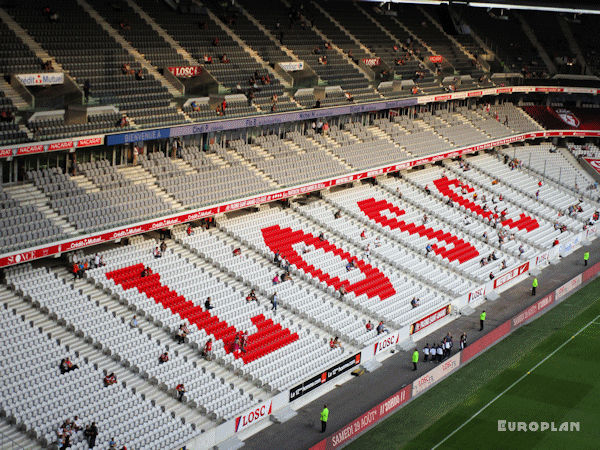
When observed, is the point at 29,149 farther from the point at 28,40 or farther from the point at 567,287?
the point at 567,287

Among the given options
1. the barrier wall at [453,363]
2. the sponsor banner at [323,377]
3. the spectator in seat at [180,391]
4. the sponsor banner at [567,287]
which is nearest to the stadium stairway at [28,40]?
the spectator in seat at [180,391]

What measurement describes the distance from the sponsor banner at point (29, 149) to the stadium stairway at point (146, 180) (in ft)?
18.3

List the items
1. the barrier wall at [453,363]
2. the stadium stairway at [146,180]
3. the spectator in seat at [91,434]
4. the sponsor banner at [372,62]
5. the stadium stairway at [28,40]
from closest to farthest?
the spectator in seat at [91,434]
the barrier wall at [453,363]
the stadium stairway at [28,40]
the stadium stairway at [146,180]
the sponsor banner at [372,62]

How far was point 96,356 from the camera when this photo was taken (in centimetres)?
3375

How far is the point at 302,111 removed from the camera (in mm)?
51875

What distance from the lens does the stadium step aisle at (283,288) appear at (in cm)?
4062

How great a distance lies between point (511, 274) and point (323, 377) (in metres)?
→ 18.4

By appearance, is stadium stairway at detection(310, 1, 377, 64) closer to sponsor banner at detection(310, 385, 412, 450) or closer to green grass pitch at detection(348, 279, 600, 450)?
green grass pitch at detection(348, 279, 600, 450)

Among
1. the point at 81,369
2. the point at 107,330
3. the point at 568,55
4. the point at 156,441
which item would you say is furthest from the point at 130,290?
the point at 568,55

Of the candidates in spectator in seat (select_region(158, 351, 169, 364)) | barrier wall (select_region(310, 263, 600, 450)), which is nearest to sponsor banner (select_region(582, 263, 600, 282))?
barrier wall (select_region(310, 263, 600, 450))

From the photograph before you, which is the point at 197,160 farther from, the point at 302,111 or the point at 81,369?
the point at 81,369

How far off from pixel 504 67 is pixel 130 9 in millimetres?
35739

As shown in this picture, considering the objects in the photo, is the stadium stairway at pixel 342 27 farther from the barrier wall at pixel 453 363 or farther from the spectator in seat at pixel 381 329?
the spectator in seat at pixel 381 329

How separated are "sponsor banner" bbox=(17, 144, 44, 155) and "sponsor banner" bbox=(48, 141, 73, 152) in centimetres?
46
